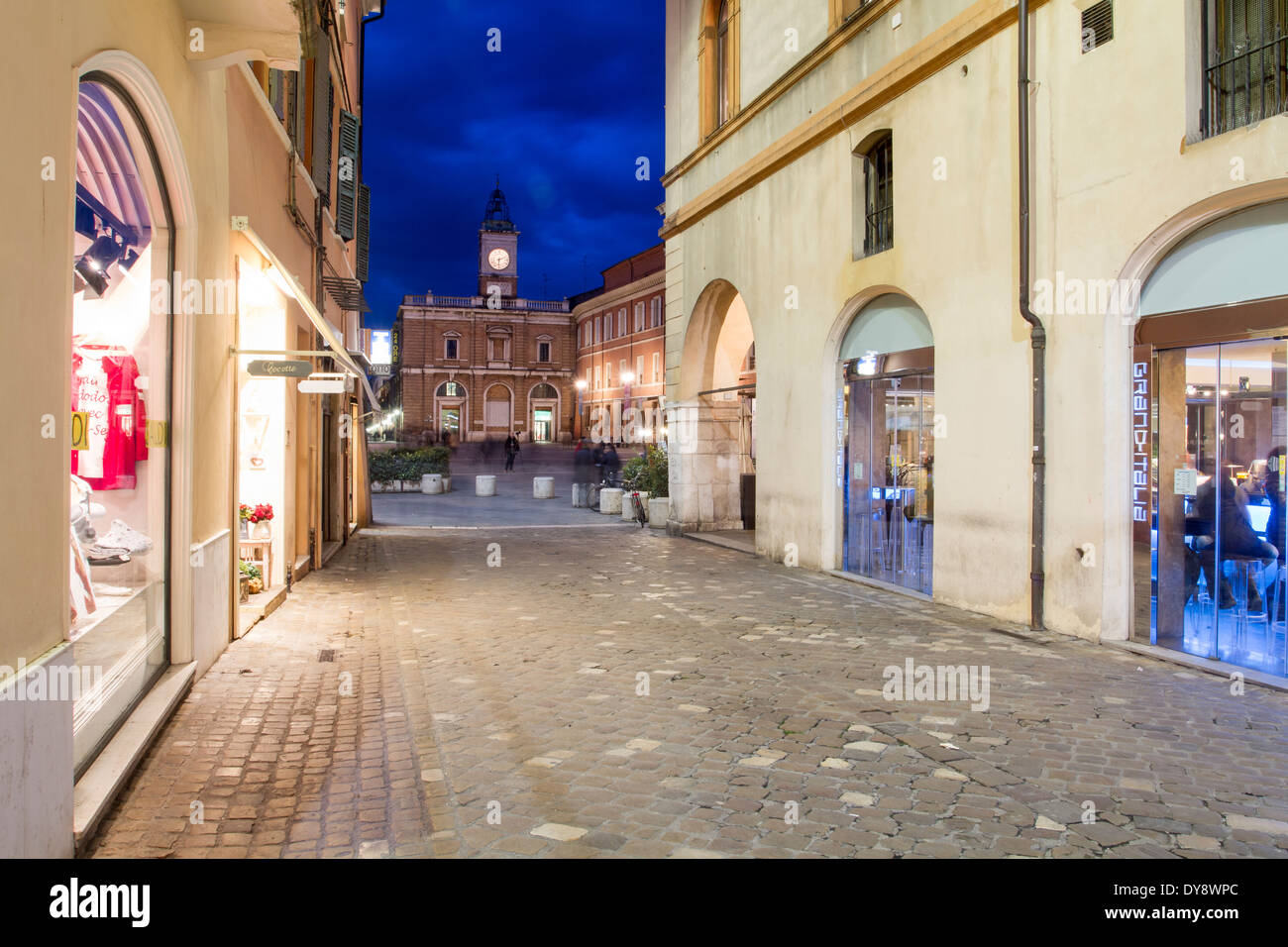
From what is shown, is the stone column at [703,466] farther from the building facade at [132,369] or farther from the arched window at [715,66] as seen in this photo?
the building facade at [132,369]

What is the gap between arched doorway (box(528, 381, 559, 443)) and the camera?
71812 millimetres

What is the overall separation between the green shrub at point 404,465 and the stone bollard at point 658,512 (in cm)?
1406

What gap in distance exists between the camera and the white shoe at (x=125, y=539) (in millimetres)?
5555

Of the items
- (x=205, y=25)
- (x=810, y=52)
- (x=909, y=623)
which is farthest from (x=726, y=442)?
(x=205, y=25)

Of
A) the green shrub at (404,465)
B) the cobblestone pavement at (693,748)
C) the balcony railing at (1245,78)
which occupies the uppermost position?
the balcony railing at (1245,78)

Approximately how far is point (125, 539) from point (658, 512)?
13125mm

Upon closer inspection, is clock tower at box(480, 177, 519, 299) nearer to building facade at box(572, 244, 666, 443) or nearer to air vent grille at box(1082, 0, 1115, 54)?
building facade at box(572, 244, 666, 443)

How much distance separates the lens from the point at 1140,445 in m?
7.41

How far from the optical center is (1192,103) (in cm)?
687

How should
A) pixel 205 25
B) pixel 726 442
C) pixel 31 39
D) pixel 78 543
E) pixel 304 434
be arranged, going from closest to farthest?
pixel 31 39 < pixel 78 543 < pixel 205 25 < pixel 304 434 < pixel 726 442

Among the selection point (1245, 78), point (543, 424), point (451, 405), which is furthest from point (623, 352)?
point (1245, 78)

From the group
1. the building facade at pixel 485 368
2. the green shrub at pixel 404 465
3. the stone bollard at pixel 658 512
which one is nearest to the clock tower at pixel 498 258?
the building facade at pixel 485 368
